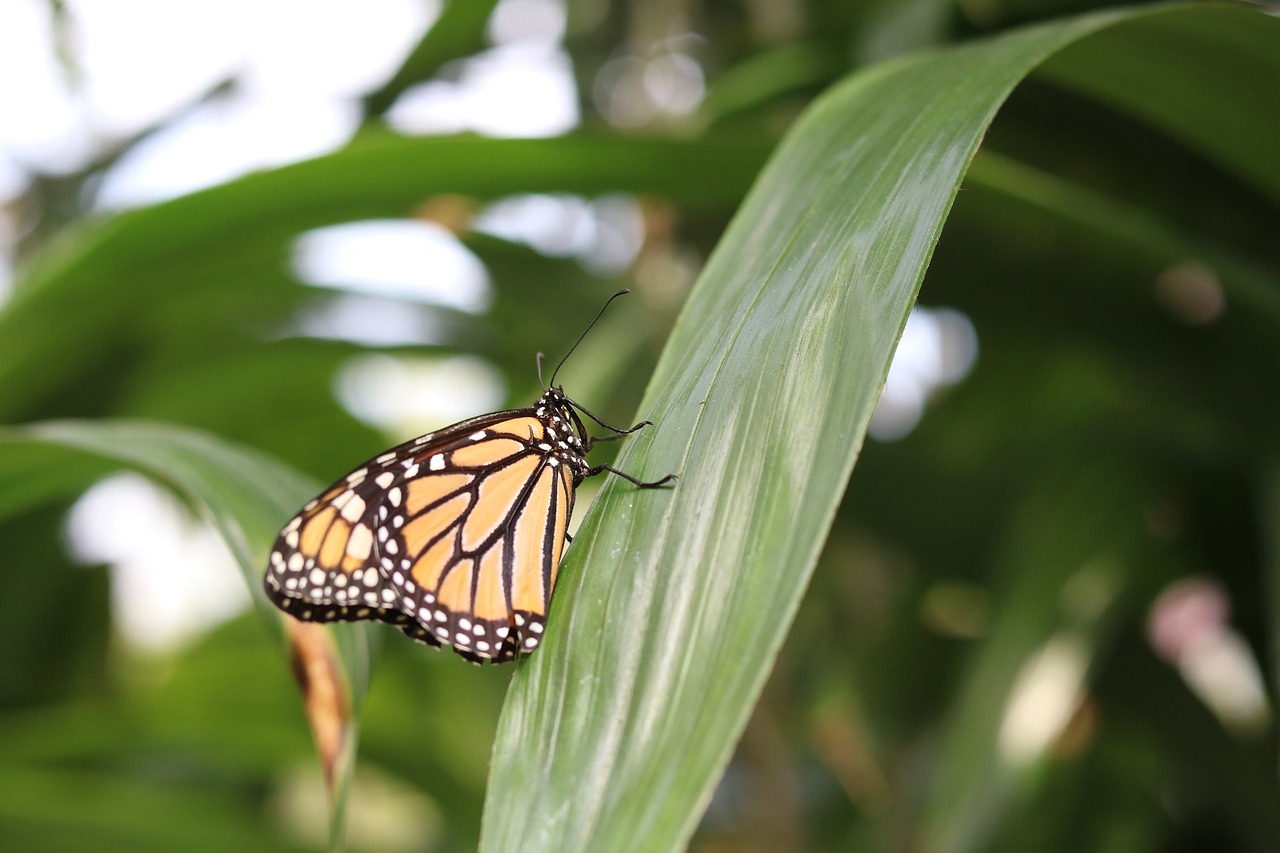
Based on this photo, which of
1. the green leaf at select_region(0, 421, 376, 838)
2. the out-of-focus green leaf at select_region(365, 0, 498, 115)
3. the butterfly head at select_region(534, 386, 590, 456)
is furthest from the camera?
the out-of-focus green leaf at select_region(365, 0, 498, 115)

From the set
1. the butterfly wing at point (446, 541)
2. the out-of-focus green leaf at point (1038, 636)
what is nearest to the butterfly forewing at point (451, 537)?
the butterfly wing at point (446, 541)

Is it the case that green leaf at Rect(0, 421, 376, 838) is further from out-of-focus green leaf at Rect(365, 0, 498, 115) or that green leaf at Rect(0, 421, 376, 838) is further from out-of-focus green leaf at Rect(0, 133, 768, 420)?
out-of-focus green leaf at Rect(365, 0, 498, 115)

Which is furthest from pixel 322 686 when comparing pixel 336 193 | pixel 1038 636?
pixel 1038 636

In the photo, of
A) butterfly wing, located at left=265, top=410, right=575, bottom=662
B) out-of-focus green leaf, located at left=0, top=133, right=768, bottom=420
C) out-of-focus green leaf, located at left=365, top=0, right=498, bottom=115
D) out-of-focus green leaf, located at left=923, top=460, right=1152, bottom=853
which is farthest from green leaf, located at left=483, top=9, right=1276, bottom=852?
out-of-focus green leaf, located at left=365, top=0, right=498, bottom=115

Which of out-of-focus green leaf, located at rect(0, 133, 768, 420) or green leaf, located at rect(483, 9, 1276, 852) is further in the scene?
out-of-focus green leaf, located at rect(0, 133, 768, 420)

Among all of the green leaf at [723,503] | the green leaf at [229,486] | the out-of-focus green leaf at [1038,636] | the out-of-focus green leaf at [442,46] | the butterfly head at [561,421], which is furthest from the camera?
the out-of-focus green leaf at [442,46]

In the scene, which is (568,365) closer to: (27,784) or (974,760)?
(974,760)

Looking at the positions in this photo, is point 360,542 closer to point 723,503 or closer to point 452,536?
point 452,536

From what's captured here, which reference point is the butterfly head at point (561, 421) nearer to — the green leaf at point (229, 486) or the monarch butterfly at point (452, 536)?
the monarch butterfly at point (452, 536)
